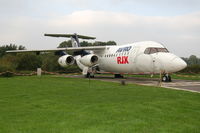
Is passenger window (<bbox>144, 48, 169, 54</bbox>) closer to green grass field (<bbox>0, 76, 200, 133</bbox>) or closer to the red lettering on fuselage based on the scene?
the red lettering on fuselage

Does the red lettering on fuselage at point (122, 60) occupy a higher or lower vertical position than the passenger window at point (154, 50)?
lower

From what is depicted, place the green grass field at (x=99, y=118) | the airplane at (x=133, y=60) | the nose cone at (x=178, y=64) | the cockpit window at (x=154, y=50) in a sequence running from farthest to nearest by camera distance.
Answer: the cockpit window at (x=154, y=50)
the airplane at (x=133, y=60)
the nose cone at (x=178, y=64)
the green grass field at (x=99, y=118)

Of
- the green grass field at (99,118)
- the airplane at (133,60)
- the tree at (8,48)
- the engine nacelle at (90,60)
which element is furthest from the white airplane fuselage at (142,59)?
the tree at (8,48)

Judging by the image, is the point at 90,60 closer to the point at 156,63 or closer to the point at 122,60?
the point at 122,60

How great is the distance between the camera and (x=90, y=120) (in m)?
6.10

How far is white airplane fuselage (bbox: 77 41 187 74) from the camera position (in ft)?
61.4

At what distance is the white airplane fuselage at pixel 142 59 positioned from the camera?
1870 centimetres

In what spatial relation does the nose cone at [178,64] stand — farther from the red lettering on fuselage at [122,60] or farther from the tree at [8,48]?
the tree at [8,48]

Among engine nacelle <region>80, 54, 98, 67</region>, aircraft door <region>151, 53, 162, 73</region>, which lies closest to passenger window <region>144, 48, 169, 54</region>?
aircraft door <region>151, 53, 162, 73</region>

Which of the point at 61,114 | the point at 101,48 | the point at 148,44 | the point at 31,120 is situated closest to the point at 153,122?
the point at 61,114

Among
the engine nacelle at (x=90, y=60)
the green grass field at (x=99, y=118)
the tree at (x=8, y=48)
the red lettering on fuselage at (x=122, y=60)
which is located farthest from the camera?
the tree at (x=8, y=48)

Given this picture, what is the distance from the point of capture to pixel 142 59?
20.5 metres

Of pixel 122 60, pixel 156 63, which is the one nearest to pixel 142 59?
pixel 156 63

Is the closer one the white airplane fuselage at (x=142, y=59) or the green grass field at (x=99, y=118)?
the green grass field at (x=99, y=118)
